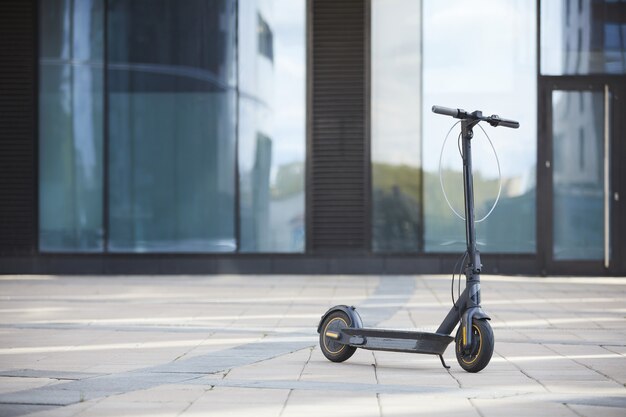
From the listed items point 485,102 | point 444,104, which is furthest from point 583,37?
point 444,104

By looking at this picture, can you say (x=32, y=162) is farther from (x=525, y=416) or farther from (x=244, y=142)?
(x=525, y=416)

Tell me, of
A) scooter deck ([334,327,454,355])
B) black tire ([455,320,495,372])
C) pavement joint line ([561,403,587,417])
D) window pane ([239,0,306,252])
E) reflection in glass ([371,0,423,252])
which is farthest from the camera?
window pane ([239,0,306,252])

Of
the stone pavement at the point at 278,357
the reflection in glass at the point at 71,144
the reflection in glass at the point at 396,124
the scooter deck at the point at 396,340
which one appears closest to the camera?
the stone pavement at the point at 278,357

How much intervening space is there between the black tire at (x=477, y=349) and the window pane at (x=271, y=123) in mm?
9250

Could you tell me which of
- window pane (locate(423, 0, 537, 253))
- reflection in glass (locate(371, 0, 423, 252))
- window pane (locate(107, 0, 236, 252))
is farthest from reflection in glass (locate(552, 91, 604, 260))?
window pane (locate(107, 0, 236, 252))

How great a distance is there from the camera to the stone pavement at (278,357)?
17.2ft

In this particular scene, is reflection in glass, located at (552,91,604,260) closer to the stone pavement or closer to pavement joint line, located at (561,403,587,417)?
the stone pavement

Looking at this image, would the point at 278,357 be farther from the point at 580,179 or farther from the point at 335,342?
the point at 580,179

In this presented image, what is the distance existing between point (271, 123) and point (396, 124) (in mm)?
1907

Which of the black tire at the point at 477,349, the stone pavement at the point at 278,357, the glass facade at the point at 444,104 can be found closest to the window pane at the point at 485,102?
the glass facade at the point at 444,104

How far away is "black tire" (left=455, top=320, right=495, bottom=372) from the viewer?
6234mm

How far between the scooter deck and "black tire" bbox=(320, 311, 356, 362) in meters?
0.07

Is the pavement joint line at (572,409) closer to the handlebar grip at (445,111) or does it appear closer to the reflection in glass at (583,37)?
the handlebar grip at (445,111)

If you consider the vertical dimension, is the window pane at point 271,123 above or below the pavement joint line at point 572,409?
above
